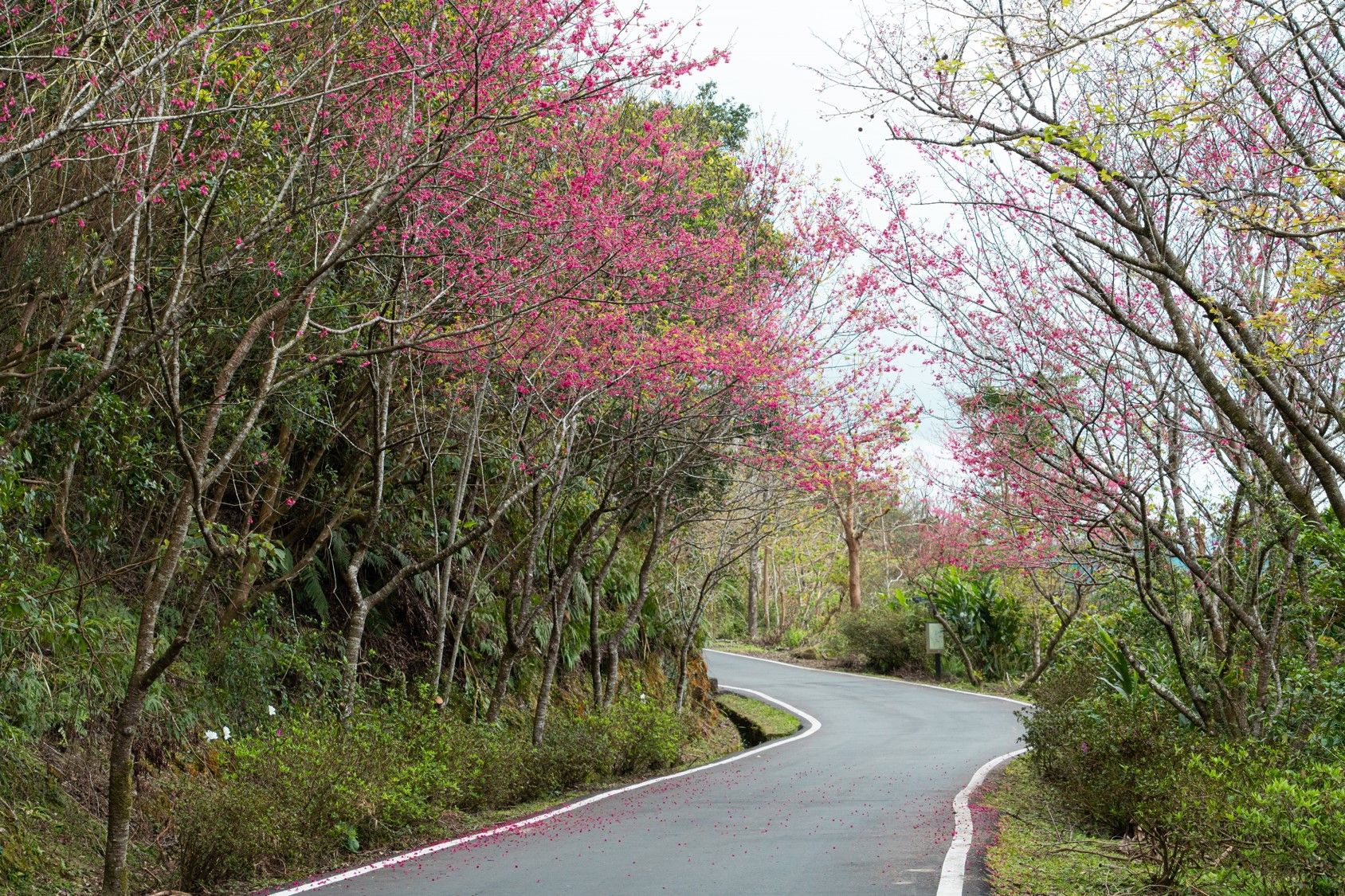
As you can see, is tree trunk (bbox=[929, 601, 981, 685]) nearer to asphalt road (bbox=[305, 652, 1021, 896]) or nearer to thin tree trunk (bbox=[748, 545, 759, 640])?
thin tree trunk (bbox=[748, 545, 759, 640])

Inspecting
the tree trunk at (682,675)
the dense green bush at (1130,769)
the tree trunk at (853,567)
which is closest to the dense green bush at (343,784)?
the dense green bush at (1130,769)

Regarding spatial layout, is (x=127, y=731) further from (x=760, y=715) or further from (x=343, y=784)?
(x=760, y=715)

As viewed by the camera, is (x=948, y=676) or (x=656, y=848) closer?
(x=656, y=848)

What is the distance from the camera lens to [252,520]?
13180mm

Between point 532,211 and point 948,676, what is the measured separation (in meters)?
27.9

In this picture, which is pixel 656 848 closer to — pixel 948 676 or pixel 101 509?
pixel 101 509

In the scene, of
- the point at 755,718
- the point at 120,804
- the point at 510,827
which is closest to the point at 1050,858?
the point at 510,827

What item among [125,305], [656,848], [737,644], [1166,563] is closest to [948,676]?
[737,644]

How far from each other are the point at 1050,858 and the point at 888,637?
90.9 feet

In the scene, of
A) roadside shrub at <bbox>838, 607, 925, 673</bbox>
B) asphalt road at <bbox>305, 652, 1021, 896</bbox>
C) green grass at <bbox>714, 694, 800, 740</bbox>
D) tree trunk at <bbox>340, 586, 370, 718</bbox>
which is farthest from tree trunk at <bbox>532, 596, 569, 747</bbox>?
roadside shrub at <bbox>838, 607, 925, 673</bbox>

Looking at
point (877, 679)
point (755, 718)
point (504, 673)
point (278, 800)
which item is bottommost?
point (755, 718)

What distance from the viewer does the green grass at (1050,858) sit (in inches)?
312

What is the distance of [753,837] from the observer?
10266mm

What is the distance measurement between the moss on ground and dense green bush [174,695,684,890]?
10.3 m
